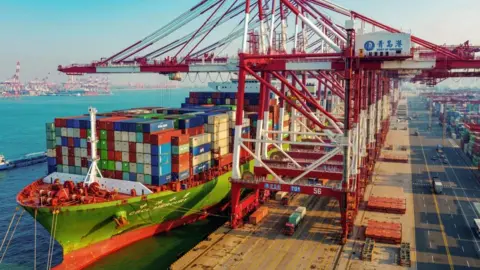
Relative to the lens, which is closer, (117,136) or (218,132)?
(117,136)

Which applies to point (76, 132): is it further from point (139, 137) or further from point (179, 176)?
point (179, 176)

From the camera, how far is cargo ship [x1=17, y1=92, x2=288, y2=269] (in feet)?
92.9

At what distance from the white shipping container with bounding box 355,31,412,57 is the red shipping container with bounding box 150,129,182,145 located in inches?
630

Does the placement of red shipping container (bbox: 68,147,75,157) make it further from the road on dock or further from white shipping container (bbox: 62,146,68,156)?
the road on dock

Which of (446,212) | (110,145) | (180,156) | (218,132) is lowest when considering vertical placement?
(446,212)

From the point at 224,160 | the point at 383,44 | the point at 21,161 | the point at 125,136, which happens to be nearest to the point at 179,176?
the point at 125,136

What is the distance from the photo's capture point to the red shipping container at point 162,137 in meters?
31.9

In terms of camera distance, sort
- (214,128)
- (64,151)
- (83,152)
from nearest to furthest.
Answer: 1. (83,152)
2. (64,151)
3. (214,128)

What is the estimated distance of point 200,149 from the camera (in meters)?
37.2

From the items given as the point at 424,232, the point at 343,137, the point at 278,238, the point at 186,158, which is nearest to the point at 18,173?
the point at 186,158

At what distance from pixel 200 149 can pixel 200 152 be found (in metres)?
0.28

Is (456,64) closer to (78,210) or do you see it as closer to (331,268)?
(331,268)

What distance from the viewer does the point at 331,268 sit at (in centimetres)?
2539

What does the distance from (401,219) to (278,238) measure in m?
12.3
